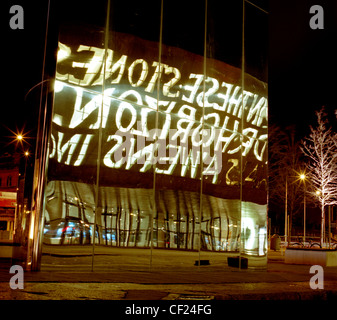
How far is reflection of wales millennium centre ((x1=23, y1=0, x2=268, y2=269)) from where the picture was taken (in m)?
12.7

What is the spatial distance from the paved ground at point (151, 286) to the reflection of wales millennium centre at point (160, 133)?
99cm

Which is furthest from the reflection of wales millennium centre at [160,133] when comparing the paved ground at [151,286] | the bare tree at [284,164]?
the bare tree at [284,164]

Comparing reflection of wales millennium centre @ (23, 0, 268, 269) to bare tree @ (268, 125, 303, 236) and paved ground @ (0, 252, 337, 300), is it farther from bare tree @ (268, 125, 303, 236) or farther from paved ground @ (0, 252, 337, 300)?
bare tree @ (268, 125, 303, 236)

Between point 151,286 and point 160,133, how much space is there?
5582mm

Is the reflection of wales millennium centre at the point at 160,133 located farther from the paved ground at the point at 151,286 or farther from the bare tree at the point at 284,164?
the bare tree at the point at 284,164

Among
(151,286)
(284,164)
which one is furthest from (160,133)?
(284,164)

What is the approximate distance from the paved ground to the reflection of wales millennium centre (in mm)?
986

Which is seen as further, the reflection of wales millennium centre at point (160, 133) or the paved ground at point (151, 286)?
the reflection of wales millennium centre at point (160, 133)

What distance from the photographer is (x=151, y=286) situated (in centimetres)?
1060

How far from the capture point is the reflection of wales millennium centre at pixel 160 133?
12.7 metres
